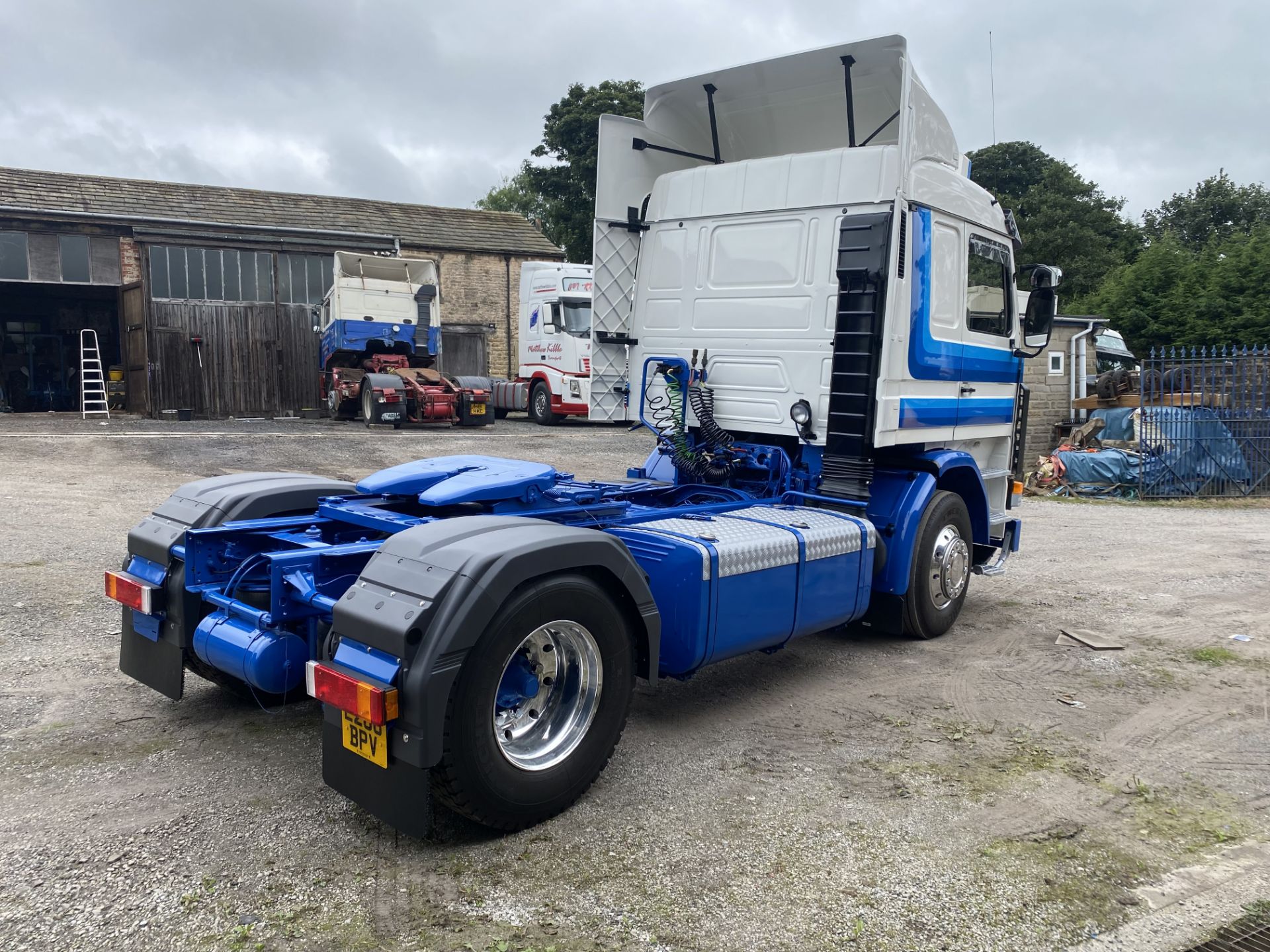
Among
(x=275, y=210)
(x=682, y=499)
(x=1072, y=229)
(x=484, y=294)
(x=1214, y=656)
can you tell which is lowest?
(x=1214, y=656)

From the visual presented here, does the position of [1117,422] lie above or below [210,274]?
below

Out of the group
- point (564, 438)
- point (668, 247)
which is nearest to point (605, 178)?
point (668, 247)

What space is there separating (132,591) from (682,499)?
3165 mm

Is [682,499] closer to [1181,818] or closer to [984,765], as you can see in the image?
[984,765]

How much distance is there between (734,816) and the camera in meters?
3.67

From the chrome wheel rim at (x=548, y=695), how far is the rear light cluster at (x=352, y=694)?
1.76 feet

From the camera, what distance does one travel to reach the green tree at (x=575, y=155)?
1630 inches

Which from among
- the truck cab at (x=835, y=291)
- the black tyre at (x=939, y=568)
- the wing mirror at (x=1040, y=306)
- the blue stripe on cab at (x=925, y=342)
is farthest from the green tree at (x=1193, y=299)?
the black tyre at (x=939, y=568)

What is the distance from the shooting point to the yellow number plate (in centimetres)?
309

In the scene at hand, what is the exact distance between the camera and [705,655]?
4301mm

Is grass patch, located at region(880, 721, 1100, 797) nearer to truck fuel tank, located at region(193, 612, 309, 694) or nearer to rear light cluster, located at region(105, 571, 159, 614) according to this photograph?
truck fuel tank, located at region(193, 612, 309, 694)

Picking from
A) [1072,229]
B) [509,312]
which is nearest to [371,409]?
[509,312]

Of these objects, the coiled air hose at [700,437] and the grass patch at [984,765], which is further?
the coiled air hose at [700,437]

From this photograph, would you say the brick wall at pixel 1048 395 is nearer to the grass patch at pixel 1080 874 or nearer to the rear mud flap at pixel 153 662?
the grass patch at pixel 1080 874
